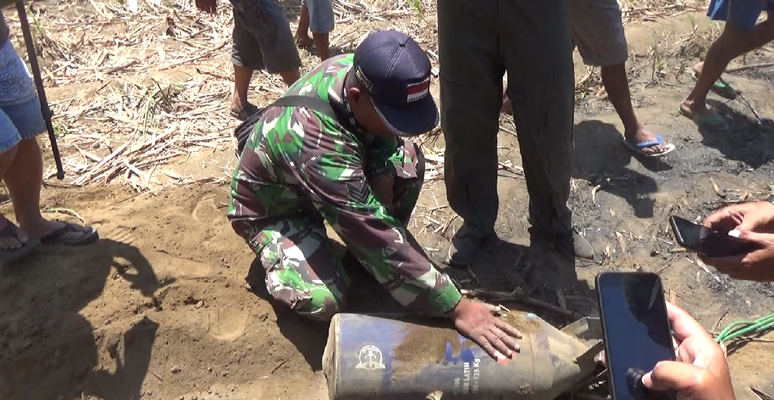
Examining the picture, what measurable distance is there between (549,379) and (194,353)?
5.61 ft

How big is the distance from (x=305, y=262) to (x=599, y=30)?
2.49m

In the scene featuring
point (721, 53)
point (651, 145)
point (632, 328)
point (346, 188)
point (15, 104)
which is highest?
point (15, 104)

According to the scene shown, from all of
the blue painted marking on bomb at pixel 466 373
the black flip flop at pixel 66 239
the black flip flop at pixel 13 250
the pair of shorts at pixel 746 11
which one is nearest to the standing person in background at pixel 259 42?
the black flip flop at pixel 66 239

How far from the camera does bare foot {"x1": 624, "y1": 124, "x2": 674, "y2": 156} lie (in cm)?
449

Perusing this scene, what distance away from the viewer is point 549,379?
9.06 feet

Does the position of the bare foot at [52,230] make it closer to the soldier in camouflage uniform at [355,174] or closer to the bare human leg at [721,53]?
the soldier in camouflage uniform at [355,174]

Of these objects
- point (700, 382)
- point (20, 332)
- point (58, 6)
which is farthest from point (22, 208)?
point (58, 6)

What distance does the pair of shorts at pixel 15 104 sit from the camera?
3.07m

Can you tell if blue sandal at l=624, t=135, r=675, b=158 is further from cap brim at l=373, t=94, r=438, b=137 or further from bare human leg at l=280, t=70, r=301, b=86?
bare human leg at l=280, t=70, r=301, b=86

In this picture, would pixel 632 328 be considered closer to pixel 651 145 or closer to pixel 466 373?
pixel 466 373

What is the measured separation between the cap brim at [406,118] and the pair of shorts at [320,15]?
303 cm

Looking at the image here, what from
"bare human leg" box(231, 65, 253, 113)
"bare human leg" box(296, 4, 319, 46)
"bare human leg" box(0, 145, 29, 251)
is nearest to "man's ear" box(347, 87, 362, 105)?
"bare human leg" box(0, 145, 29, 251)

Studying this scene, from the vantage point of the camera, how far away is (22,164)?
3406 millimetres

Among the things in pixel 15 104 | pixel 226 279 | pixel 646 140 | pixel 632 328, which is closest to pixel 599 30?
pixel 646 140
